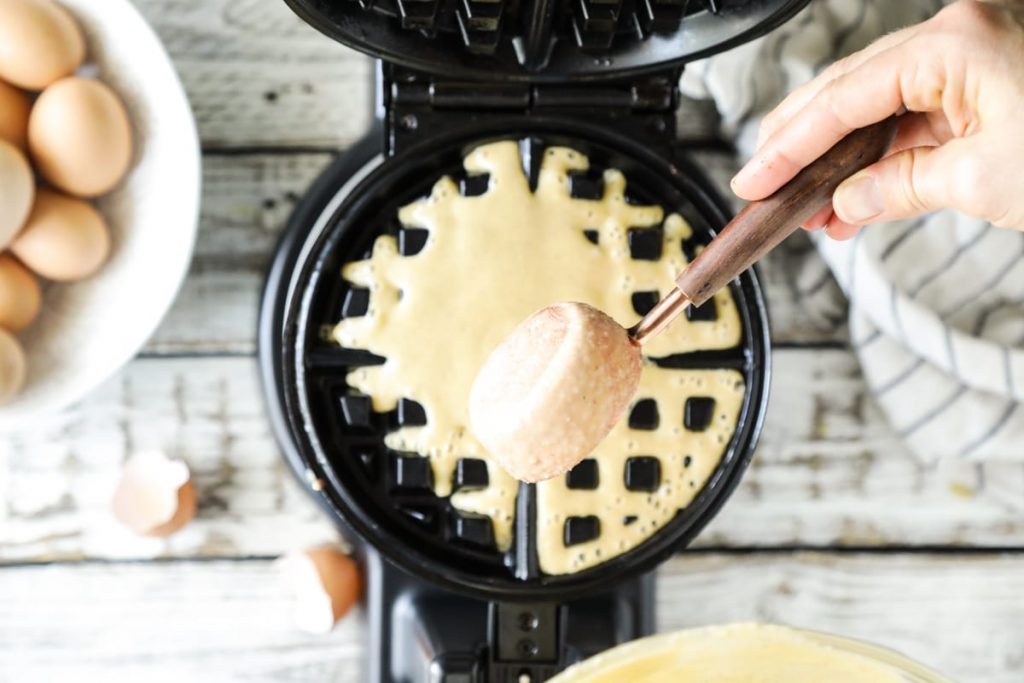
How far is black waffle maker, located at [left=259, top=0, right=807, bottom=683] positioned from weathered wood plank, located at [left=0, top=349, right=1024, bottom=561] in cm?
20

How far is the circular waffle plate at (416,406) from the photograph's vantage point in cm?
81

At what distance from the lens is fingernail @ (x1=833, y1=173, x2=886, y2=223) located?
2.12 feet

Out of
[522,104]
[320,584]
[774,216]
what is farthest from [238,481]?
[774,216]

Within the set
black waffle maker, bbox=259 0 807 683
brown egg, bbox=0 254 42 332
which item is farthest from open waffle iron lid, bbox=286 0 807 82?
brown egg, bbox=0 254 42 332

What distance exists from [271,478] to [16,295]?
0.29 m

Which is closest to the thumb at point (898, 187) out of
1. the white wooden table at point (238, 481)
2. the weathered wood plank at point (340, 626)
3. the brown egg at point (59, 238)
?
the white wooden table at point (238, 481)

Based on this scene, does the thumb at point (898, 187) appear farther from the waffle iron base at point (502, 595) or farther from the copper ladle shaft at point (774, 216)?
the waffle iron base at point (502, 595)

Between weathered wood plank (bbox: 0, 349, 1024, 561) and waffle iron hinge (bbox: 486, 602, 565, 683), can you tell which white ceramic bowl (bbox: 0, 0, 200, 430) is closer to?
weathered wood plank (bbox: 0, 349, 1024, 561)

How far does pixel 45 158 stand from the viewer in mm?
852

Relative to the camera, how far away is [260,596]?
39.6 inches

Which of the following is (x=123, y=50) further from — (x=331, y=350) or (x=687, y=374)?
(x=687, y=374)

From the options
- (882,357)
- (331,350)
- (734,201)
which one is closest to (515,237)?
(331,350)

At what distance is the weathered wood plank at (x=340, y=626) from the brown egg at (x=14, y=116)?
1.34 ft

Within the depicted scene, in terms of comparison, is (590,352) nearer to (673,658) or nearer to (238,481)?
(673,658)
